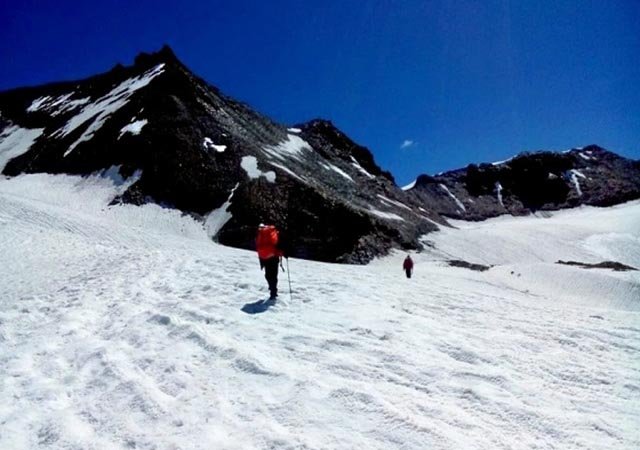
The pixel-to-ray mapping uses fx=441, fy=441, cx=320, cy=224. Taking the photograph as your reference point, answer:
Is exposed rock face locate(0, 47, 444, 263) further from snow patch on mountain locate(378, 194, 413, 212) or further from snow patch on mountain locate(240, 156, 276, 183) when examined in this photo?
snow patch on mountain locate(378, 194, 413, 212)

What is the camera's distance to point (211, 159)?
45.5m

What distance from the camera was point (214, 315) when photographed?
32.2 ft

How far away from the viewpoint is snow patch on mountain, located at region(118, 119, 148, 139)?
4822cm

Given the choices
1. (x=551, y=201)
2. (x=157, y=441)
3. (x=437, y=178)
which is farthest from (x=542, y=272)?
(x=437, y=178)

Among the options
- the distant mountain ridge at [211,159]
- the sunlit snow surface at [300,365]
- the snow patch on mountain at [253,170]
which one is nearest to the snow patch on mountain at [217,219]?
the distant mountain ridge at [211,159]

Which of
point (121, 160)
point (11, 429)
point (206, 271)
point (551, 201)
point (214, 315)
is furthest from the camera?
point (551, 201)

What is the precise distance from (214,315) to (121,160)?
41691mm

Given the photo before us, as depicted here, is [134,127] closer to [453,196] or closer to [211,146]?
[211,146]

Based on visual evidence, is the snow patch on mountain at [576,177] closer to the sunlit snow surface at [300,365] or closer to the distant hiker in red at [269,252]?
the sunlit snow surface at [300,365]

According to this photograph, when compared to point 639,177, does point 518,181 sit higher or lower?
lower

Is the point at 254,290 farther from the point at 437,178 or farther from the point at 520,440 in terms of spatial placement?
the point at 437,178

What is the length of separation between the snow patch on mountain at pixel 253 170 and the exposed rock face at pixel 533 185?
6811 centimetres

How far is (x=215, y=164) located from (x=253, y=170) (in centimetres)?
399

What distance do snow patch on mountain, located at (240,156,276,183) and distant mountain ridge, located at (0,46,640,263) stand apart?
0.66 feet
